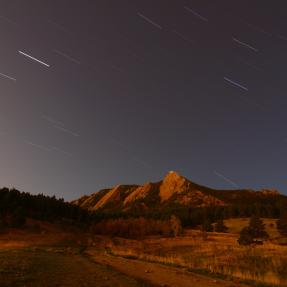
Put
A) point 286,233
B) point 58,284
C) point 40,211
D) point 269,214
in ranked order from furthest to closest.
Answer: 1. point 269,214
2. point 40,211
3. point 286,233
4. point 58,284

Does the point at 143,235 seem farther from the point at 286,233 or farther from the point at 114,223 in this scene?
the point at 286,233

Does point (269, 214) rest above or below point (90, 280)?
above

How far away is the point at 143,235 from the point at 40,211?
36.4 m

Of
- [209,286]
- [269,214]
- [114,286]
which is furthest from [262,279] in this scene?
[269,214]

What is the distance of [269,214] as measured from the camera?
174 metres

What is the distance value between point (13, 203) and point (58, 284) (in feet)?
325

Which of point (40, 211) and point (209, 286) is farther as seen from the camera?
point (40, 211)

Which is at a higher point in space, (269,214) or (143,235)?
(269,214)

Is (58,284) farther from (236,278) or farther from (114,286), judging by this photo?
(236,278)

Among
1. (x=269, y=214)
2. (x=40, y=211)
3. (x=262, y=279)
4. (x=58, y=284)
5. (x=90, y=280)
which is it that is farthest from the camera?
(x=269, y=214)

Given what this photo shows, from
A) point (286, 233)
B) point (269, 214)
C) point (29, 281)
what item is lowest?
point (29, 281)

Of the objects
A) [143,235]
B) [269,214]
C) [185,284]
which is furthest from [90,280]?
[269,214]

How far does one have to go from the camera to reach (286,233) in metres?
104

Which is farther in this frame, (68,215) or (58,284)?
(68,215)
